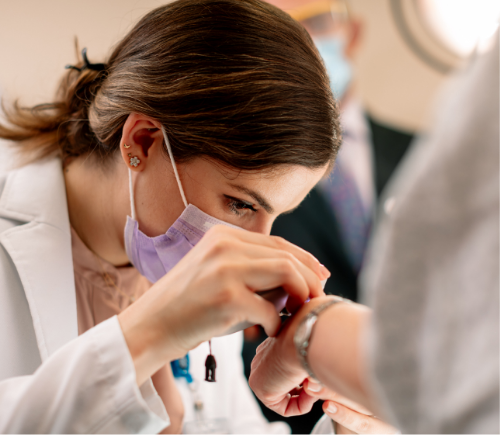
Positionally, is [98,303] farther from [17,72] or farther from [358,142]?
[358,142]

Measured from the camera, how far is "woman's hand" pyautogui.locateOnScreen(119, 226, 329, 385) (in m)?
0.60

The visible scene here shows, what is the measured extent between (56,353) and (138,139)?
0.59m

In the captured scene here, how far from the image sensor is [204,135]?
3.18ft

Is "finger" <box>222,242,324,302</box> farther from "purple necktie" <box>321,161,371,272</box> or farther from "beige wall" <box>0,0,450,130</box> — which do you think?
"purple necktie" <box>321,161,371,272</box>

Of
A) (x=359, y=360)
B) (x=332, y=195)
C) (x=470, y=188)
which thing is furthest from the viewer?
(x=332, y=195)

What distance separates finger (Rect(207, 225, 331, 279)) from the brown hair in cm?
29

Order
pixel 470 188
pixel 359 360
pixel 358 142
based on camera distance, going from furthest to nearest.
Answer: pixel 358 142 → pixel 359 360 → pixel 470 188

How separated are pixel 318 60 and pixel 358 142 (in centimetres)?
145

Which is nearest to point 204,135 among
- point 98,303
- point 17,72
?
point 98,303

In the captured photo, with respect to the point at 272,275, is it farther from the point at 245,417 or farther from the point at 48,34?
the point at 48,34

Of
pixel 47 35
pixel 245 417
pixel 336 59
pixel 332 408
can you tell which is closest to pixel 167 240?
pixel 332 408

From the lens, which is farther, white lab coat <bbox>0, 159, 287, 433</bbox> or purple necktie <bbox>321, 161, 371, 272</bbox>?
purple necktie <bbox>321, 161, 371, 272</bbox>

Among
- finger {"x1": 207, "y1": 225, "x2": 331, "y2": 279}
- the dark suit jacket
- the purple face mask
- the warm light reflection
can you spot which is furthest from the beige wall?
the warm light reflection

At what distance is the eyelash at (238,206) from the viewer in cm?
100
